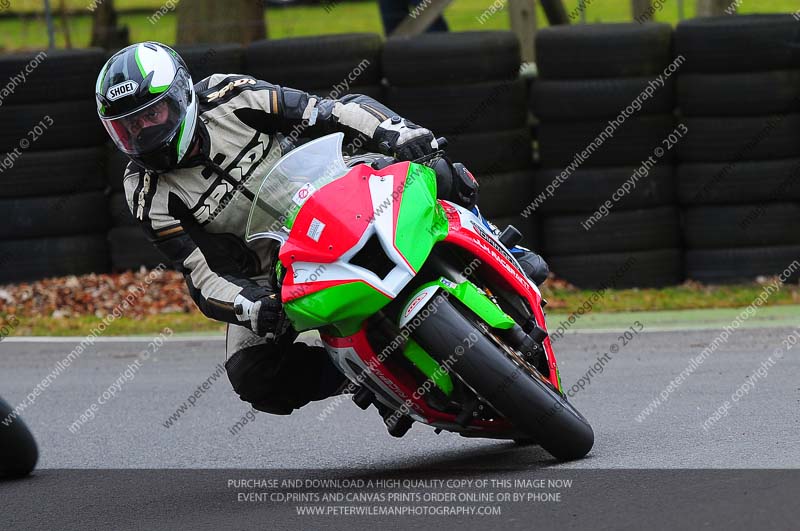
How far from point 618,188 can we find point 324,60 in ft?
7.95

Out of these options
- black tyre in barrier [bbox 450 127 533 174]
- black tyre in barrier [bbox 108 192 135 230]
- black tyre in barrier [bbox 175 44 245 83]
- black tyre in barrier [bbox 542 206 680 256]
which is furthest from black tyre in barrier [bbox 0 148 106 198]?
black tyre in barrier [bbox 542 206 680 256]

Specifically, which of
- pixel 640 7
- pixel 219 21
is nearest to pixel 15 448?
pixel 219 21

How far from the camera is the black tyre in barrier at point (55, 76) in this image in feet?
32.7

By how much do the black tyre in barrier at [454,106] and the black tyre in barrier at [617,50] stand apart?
1.98ft

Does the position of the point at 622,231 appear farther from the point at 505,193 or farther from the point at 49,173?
the point at 49,173

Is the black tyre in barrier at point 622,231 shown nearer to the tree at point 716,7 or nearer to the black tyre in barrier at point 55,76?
the tree at point 716,7

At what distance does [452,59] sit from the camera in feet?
31.0

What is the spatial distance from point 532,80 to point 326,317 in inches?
224

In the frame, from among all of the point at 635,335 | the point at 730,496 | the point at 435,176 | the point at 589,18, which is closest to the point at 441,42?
the point at 635,335

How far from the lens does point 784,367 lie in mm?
6562

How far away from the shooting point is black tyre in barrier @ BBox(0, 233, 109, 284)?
402 inches

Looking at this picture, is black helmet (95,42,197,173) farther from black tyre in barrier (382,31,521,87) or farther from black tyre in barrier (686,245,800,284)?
black tyre in barrier (686,245,800,284)

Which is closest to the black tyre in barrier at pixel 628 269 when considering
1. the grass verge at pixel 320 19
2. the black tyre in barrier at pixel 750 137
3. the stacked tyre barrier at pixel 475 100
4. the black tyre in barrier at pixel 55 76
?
the stacked tyre barrier at pixel 475 100

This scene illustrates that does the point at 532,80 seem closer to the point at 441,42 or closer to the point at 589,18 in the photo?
the point at 441,42
